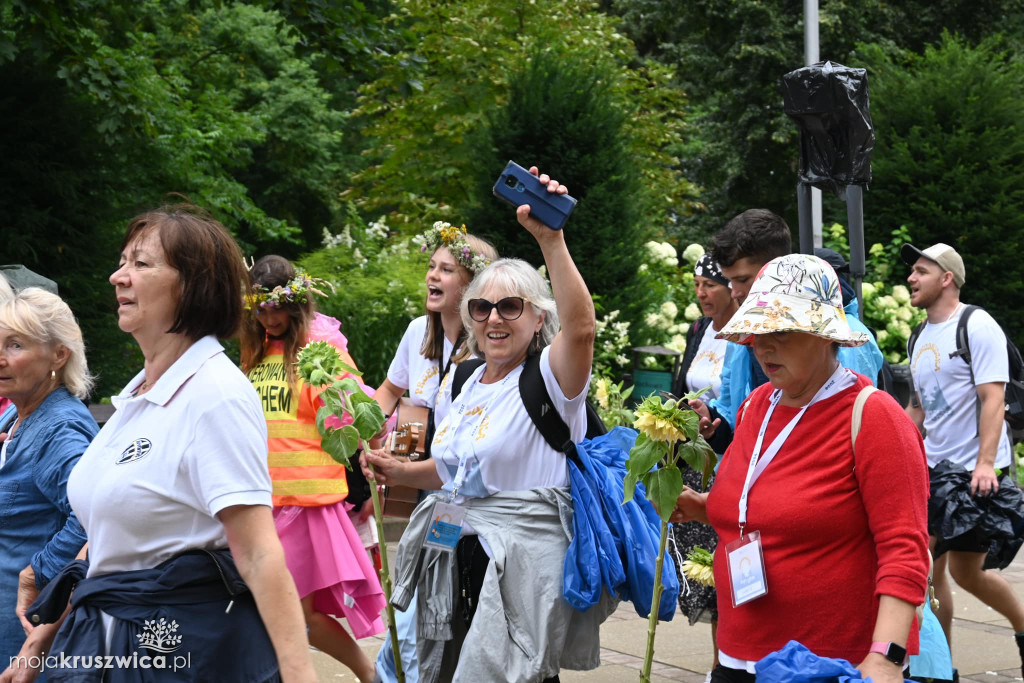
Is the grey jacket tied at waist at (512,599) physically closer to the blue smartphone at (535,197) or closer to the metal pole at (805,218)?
the blue smartphone at (535,197)

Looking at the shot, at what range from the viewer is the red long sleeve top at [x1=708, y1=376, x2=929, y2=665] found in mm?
2883

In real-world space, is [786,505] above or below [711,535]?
above

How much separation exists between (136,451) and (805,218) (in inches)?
212

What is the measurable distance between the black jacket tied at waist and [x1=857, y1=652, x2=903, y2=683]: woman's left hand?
1365 mm

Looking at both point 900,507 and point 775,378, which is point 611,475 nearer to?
point 775,378

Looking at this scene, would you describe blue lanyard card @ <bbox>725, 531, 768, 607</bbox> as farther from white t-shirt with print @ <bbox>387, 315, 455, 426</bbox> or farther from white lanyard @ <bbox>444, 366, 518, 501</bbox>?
white t-shirt with print @ <bbox>387, 315, 455, 426</bbox>

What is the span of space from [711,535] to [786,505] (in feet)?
9.21

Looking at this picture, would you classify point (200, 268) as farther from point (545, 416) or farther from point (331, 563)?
point (331, 563)

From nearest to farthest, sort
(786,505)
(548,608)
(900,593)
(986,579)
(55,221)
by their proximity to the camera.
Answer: (900,593) → (786,505) → (548,608) → (986,579) → (55,221)

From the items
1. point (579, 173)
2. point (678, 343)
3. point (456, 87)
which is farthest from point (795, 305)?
point (456, 87)

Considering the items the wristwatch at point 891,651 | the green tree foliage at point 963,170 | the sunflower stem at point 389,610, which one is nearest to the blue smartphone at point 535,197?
the sunflower stem at point 389,610

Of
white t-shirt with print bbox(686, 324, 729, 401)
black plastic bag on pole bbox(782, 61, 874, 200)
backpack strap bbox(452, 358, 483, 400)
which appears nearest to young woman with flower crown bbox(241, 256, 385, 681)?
backpack strap bbox(452, 358, 483, 400)

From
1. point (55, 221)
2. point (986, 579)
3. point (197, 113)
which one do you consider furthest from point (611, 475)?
point (197, 113)

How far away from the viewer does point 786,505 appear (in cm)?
303
